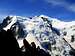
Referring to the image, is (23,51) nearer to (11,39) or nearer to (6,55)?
(11,39)

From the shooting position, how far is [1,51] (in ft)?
215

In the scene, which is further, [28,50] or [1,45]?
[28,50]

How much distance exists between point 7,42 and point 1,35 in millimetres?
2656

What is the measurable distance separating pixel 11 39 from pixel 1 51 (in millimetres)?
8024

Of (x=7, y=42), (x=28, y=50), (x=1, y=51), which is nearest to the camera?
(x=1, y=51)

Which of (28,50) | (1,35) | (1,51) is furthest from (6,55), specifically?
(28,50)

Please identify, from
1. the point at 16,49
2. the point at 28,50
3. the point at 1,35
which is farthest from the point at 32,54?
the point at 1,35

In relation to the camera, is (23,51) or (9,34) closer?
(9,34)

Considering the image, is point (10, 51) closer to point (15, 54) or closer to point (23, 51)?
point (15, 54)

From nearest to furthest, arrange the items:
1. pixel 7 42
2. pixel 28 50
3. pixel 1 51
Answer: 1. pixel 1 51
2. pixel 7 42
3. pixel 28 50

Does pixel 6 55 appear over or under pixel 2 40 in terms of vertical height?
under

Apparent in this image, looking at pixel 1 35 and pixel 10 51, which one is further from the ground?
pixel 1 35

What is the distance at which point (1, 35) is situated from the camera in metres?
70.6

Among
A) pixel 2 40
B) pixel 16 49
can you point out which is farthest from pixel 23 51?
pixel 2 40
